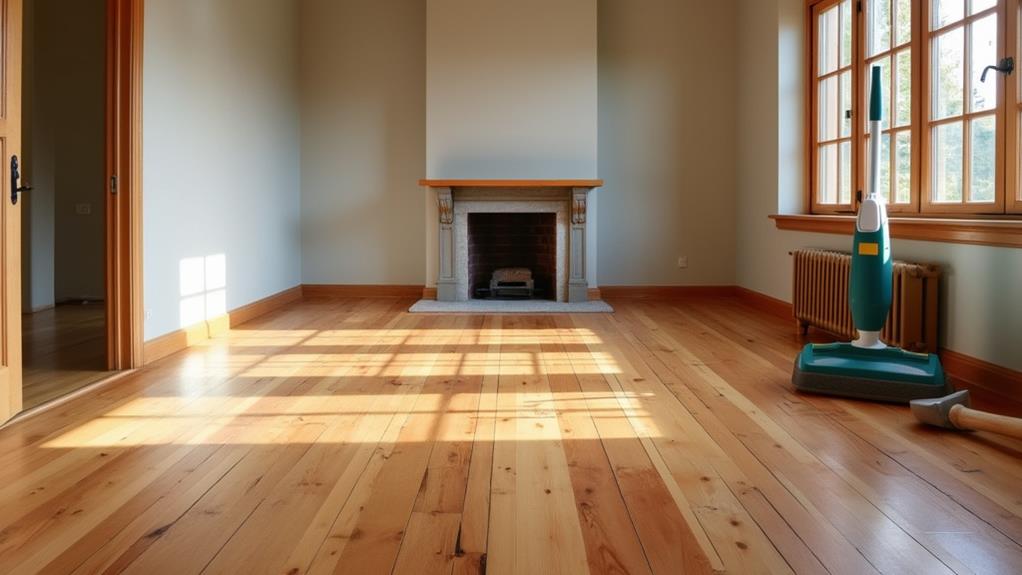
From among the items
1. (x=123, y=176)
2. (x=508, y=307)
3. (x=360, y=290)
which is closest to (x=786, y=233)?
(x=508, y=307)

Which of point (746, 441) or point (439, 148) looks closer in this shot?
point (746, 441)

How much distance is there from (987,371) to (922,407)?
2.82 ft

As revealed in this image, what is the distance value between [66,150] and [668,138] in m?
5.54

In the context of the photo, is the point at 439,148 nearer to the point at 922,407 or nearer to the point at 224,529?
the point at 922,407

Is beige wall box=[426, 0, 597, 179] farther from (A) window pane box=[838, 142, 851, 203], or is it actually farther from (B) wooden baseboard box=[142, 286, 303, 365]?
(A) window pane box=[838, 142, 851, 203]

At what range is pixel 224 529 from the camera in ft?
7.07

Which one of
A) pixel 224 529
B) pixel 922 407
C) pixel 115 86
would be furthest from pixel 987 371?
pixel 115 86

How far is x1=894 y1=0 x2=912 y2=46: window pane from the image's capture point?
15.6ft

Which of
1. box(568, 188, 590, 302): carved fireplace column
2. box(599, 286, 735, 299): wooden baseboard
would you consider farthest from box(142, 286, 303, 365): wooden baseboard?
box(599, 286, 735, 299): wooden baseboard

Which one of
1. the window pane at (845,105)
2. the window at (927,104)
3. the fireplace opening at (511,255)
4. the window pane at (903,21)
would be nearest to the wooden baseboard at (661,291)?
the fireplace opening at (511,255)

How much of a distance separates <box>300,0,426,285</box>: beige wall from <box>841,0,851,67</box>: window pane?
3737 mm

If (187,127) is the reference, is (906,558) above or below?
below

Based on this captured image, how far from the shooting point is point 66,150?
7.69 metres

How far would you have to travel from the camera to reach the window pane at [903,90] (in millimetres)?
4719
